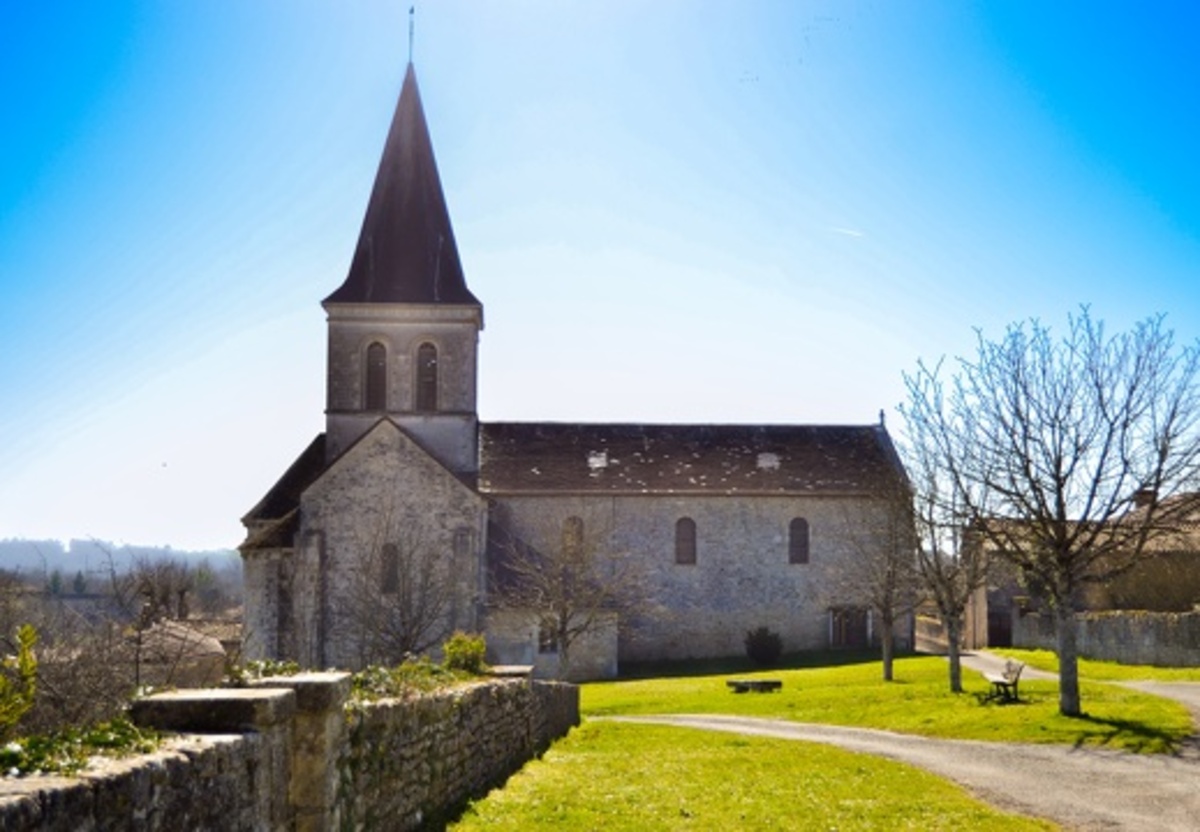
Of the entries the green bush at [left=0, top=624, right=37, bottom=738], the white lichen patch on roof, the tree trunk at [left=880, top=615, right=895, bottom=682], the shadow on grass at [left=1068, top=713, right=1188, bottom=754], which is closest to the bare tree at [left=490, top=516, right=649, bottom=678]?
the white lichen patch on roof

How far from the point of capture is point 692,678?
38406mm

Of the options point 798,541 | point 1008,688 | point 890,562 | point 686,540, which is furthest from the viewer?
point 798,541

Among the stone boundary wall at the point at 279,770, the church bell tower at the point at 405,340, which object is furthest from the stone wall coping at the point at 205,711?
the church bell tower at the point at 405,340

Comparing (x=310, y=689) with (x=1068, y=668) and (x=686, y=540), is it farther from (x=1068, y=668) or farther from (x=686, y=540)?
(x=686, y=540)

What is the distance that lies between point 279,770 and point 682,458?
3900 centimetres

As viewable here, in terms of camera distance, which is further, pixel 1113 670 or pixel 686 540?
pixel 686 540

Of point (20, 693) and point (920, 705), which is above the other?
point (20, 693)

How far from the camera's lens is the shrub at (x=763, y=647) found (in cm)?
4197

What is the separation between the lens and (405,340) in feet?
128

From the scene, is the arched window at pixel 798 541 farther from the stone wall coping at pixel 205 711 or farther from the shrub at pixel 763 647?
the stone wall coping at pixel 205 711

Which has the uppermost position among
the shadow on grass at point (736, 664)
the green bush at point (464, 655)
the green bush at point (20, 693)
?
the green bush at point (20, 693)

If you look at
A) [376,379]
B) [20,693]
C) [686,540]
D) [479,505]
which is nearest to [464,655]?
[20,693]

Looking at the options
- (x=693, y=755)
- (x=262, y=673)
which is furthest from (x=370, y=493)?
(x=262, y=673)

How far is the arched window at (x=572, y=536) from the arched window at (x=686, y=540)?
3946 mm
